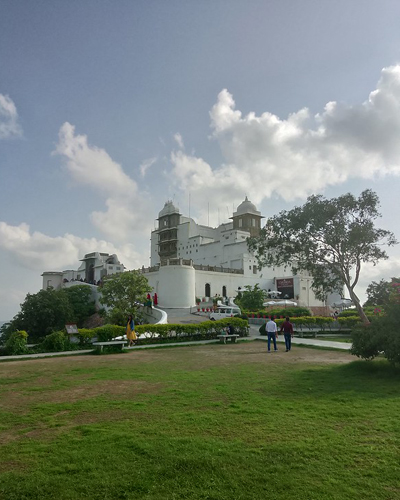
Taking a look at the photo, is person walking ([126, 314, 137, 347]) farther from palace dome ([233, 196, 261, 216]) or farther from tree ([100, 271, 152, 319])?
palace dome ([233, 196, 261, 216])

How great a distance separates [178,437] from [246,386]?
3289 millimetres

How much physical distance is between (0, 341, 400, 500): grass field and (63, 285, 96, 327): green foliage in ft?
125

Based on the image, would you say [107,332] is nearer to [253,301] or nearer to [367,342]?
[367,342]

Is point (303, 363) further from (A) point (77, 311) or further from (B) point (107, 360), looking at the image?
(A) point (77, 311)

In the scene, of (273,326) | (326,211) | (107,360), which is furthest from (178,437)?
(326,211)

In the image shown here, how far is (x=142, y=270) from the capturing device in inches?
1800

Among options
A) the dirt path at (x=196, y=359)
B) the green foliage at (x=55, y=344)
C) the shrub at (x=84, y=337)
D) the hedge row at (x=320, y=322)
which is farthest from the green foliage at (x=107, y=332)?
the hedge row at (x=320, y=322)

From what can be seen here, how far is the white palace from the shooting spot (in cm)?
4056

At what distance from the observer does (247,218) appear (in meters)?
64.3

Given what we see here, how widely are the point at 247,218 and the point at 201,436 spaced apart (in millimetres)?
60774

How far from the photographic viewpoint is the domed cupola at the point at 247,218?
63.6 meters

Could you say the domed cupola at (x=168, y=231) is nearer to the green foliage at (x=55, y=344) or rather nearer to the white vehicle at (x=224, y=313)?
the white vehicle at (x=224, y=313)

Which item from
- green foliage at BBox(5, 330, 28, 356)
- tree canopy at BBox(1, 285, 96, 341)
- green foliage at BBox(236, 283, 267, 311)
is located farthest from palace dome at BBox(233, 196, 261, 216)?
green foliage at BBox(5, 330, 28, 356)

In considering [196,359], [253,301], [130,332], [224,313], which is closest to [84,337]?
[130,332]
